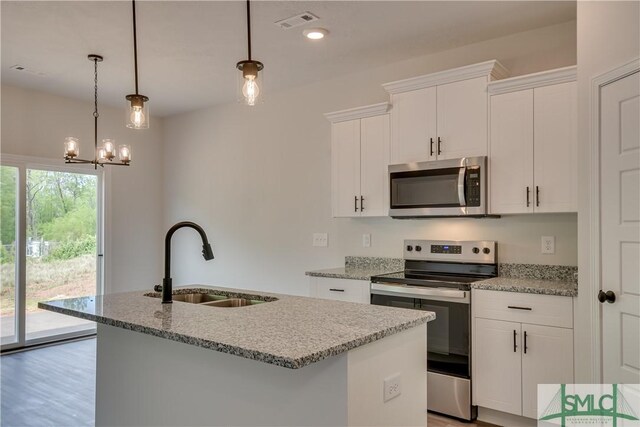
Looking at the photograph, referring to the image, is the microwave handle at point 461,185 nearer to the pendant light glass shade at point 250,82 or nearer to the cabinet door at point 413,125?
the cabinet door at point 413,125

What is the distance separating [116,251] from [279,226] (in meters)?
2.10

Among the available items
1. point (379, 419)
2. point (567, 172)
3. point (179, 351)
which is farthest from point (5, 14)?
point (567, 172)

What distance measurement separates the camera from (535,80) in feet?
9.81

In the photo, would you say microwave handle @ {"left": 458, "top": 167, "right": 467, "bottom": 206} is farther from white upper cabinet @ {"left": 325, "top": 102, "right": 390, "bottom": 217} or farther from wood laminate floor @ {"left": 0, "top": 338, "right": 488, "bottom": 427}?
wood laminate floor @ {"left": 0, "top": 338, "right": 488, "bottom": 427}

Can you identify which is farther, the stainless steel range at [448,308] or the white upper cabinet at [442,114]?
the white upper cabinet at [442,114]

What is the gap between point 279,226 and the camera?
482 cm

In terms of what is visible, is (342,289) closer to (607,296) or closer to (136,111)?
(607,296)

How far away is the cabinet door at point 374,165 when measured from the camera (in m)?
3.69

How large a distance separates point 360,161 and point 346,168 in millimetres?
147

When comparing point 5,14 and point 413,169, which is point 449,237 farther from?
point 5,14

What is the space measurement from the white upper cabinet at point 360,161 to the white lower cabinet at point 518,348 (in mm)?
1153

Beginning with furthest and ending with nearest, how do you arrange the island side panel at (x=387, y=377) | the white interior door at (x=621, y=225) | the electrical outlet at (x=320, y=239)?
1. the electrical outlet at (x=320, y=239)
2. the white interior door at (x=621, y=225)
3. the island side panel at (x=387, y=377)

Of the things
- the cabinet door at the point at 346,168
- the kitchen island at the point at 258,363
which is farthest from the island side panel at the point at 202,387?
the cabinet door at the point at 346,168

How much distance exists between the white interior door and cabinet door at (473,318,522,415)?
0.52 meters
